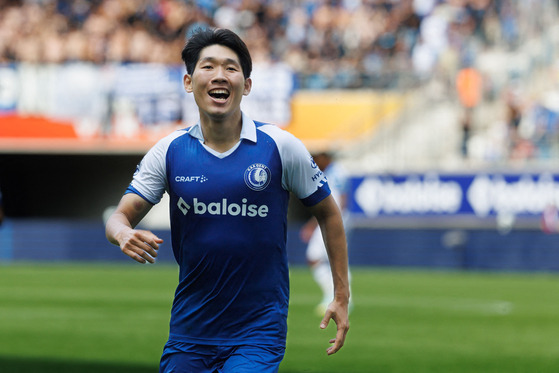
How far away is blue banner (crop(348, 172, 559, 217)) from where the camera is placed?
25.1 m

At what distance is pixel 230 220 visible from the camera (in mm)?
4941

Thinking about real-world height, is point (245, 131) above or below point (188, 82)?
below

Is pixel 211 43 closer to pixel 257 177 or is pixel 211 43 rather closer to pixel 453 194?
pixel 257 177

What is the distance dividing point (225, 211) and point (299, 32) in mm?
26308

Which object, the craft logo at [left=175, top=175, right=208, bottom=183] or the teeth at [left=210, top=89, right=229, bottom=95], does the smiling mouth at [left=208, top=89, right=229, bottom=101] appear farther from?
the craft logo at [left=175, top=175, right=208, bottom=183]

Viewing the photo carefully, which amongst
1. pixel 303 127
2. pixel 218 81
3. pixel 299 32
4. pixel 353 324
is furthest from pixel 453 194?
pixel 218 81

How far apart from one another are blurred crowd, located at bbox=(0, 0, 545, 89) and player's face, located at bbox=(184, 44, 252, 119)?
22973 millimetres

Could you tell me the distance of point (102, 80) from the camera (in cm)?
2989

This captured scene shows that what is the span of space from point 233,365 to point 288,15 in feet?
88.6

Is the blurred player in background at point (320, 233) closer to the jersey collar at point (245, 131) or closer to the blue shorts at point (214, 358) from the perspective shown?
the jersey collar at point (245, 131)

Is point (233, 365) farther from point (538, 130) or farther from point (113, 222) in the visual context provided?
point (538, 130)

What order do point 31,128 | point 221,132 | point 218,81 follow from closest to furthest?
point 218,81
point 221,132
point 31,128

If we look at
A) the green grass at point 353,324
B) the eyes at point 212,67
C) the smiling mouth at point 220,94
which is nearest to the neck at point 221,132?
the smiling mouth at point 220,94

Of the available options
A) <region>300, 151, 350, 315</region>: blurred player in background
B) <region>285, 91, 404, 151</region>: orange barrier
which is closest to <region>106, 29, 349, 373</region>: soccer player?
<region>300, 151, 350, 315</region>: blurred player in background
